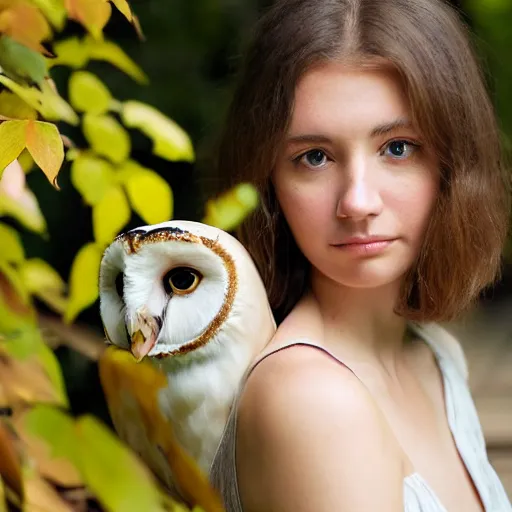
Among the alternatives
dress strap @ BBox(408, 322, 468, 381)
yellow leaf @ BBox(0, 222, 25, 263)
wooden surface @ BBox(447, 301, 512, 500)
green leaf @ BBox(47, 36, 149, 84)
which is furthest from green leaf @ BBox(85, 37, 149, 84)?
wooden surface @ BBox(447, 301, 512, 500)

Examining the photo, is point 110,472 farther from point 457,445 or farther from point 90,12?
point 457,445

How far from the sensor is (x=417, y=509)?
0.87 metres

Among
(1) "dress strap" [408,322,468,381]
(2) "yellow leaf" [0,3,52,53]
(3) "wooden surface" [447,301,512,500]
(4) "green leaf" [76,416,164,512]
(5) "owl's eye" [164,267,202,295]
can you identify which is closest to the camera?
(4) "green leaf" [76,416,164,512]

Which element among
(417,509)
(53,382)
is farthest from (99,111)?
(417,509)

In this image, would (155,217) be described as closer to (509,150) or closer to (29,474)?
(29,474)

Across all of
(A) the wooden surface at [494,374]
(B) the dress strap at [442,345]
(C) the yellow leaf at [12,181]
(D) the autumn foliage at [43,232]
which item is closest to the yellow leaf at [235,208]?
(D) the autumn foliage at [43,232]

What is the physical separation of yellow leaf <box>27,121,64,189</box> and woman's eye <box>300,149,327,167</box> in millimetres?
299

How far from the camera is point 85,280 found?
0.89m

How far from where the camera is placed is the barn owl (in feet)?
2.70

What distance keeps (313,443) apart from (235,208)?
0.27 meters

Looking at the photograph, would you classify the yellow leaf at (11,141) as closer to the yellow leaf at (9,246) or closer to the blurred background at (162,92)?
the yellow leaf at (9,246)

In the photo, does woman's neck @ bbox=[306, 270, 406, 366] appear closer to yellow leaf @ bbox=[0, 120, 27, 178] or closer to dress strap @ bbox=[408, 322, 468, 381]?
dress strap @ bbox=[408, 322, 468, 381]

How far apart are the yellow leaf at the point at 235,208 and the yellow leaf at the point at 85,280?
13 centimetres

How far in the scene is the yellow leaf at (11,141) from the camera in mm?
667
